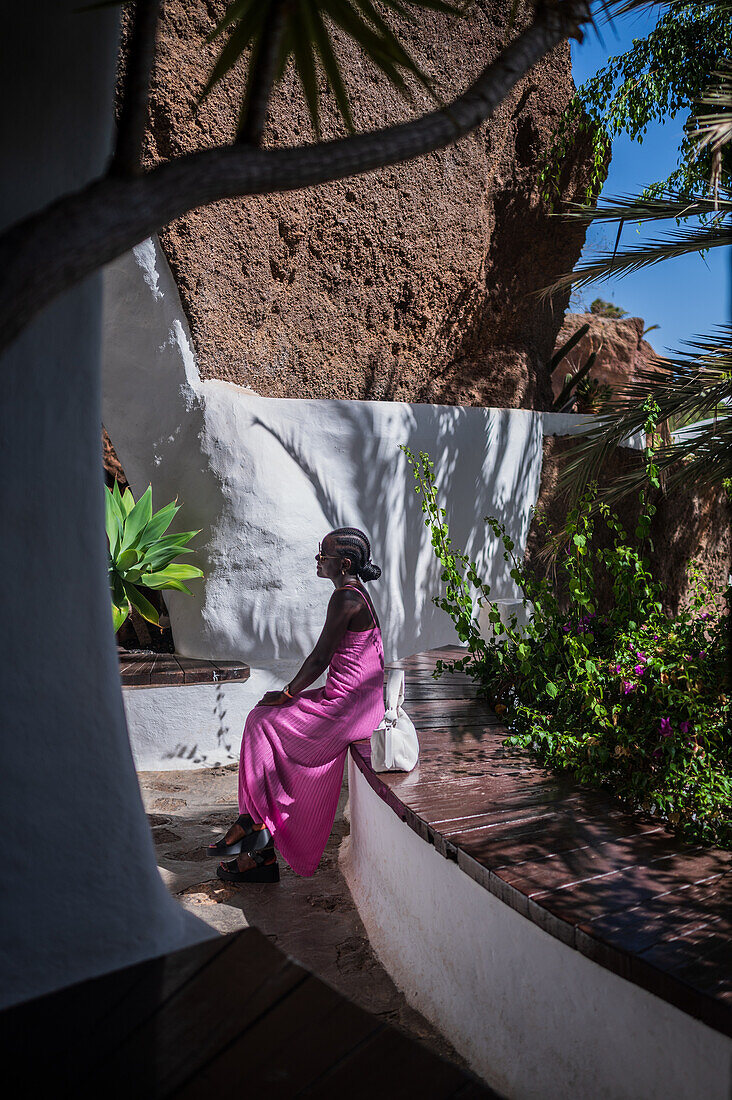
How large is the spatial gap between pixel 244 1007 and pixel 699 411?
4.82m

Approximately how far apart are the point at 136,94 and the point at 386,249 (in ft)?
17.9

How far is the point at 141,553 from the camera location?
5539 millimetres

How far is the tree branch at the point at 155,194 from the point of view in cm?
118

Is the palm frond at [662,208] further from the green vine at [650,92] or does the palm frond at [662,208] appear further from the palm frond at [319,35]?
the palm frond at [319,35]

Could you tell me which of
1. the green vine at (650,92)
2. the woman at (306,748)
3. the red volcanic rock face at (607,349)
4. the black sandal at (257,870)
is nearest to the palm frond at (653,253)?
the green vine at (650,92)

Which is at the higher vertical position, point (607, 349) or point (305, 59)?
point (607, 349)

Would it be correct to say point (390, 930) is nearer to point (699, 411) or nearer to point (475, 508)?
point (699, 411)

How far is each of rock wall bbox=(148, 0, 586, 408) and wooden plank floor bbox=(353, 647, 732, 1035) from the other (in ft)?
12.6

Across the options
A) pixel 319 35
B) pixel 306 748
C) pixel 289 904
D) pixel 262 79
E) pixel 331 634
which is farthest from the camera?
pixel 331 634

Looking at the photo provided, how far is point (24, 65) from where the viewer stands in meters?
1.55

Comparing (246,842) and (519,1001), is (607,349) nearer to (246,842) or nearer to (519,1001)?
(246,842)

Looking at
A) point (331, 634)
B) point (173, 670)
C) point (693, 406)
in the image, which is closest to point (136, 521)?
point (173, 670)

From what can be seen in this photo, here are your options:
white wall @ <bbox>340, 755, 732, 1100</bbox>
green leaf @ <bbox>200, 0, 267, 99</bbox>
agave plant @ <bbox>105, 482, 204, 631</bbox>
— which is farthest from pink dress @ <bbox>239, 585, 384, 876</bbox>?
green leaf @ <bbox>200, 0, 267, 99</bbox>

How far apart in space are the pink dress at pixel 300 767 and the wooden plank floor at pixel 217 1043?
2.10m
